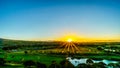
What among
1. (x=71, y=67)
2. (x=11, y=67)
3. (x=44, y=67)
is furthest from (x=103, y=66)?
(x=11, y=67)

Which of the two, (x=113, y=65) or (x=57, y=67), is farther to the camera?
(x=113, y=65)

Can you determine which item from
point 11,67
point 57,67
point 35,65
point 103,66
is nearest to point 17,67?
point 11,67

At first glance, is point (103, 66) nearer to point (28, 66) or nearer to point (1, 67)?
point (28, 66)

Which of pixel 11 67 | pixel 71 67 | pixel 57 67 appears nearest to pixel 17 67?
pixel 11 67

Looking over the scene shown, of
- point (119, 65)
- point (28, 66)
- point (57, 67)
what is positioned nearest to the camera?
point (57, 67)

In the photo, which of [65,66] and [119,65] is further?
[119,65]

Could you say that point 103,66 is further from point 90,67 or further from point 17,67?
point 17,67

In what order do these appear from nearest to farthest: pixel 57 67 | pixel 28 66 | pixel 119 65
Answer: pixel 57 67 < pixel 28 66 < pixel 119 65

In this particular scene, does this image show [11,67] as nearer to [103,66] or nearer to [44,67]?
[44,67]
